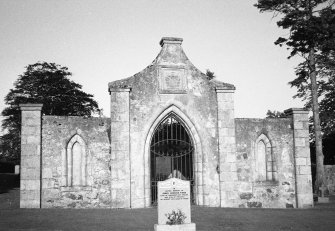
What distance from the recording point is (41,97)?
38.9m

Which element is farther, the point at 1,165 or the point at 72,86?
the point at 72,86

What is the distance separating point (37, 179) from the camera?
13391 millimetres

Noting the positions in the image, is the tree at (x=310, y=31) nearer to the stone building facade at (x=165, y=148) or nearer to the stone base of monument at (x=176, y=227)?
the stone building facade at (x=165, y=148)

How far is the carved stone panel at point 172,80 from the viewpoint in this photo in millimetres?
14523

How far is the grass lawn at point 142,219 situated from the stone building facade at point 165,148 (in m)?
1.00

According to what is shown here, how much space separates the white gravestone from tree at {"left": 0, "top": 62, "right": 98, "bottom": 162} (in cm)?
3138

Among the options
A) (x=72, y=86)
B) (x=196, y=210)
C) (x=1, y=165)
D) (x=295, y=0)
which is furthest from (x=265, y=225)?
(x=72, y=86)

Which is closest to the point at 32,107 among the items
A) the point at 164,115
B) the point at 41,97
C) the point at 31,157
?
the point at 31,157

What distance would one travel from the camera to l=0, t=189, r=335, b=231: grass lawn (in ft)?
32.1

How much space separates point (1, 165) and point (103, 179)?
25940 mm

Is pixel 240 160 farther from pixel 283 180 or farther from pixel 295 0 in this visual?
pixel 295 0

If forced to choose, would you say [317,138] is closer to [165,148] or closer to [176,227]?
[165,148]

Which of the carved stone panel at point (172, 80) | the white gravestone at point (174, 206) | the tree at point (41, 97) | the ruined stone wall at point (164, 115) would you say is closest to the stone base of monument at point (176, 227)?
the white gravestone at point (174, 206)

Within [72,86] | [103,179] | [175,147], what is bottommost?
[103,179]
